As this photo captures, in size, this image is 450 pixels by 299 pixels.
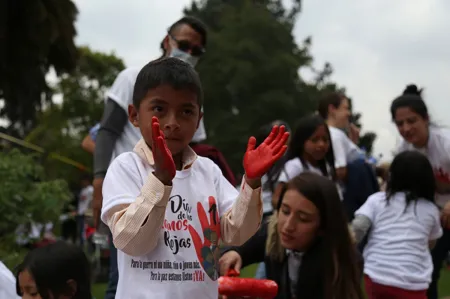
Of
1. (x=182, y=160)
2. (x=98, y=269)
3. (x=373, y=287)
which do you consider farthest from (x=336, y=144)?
(x=98, y=269)

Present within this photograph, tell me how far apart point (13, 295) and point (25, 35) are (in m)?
13.9

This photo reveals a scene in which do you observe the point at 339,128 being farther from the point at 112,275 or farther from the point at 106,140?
the point at 112,275

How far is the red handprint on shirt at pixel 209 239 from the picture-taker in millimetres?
2586

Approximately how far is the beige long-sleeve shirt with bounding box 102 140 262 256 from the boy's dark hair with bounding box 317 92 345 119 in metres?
4.65

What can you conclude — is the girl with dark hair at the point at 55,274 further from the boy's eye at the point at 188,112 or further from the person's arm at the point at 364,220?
the person's arm at the point at 364,220

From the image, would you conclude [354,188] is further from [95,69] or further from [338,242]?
[95,69]

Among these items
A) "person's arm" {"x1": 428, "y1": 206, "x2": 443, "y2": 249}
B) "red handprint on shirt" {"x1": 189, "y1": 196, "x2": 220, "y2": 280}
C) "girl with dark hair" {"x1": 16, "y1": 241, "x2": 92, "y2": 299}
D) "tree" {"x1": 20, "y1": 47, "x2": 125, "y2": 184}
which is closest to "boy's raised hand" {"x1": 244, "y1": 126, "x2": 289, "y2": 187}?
"red handprint on shirt" {"x1": 189, "y1": 196, "x2": 220, "y2": 280}

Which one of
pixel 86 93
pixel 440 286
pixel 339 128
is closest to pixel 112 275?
pixel 339 128

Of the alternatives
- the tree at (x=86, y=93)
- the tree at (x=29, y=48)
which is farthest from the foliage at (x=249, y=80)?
the tree at (x=29, y=48)

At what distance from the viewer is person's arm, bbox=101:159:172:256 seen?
2348mm

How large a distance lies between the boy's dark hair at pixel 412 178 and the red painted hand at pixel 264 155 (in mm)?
2892

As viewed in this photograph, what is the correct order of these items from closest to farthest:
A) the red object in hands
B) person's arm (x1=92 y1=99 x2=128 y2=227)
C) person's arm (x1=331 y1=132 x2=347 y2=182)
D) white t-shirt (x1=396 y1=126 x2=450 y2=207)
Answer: the red object in hands
person's arm (x1=92 y1=99 x2=128 y2=227)
white t-shirt (x1=396 y1=126 x2=450 y2=207)
person's arm (x1=331 y1=132 x2=347 y2=182)

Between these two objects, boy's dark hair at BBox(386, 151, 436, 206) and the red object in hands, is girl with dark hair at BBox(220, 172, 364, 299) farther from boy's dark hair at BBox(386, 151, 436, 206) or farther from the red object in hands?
boy's dark hair at BBox(386, 151, 436, 206)

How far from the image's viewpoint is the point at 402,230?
5172 mm
